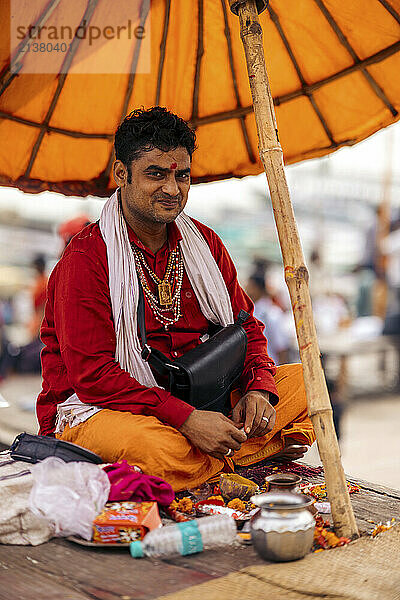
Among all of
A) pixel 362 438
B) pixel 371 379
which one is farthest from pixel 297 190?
pixel 362 438

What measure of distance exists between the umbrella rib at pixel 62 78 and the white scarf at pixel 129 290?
67 centimetres

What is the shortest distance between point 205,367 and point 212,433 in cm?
28

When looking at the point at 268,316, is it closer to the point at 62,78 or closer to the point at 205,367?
the point at 62,78

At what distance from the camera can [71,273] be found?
115 inches

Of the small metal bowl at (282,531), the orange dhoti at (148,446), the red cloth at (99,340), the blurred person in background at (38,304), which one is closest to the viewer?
the small metal bowl at (282,531)

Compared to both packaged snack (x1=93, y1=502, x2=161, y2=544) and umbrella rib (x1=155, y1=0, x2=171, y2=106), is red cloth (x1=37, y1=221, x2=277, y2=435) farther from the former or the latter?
umbrella rib (x1=155, y1=0, x2=171, y2=106)

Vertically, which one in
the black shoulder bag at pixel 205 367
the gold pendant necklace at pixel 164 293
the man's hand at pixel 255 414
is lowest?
the man's hand at pixel 255 414

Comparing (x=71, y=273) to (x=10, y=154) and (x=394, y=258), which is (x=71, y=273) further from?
(x=394, y=258)

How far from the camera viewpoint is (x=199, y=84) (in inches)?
141

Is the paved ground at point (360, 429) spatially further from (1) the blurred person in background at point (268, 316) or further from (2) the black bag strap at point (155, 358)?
(2) the black bag strap at point (155, 358)

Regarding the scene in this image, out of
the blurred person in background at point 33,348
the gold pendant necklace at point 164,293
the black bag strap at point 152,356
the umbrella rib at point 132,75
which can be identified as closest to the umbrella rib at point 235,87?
the umbrella rib at point 132,75

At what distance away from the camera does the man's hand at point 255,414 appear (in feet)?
9.70

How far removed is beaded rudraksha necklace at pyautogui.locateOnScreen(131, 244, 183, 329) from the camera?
10.2 feet

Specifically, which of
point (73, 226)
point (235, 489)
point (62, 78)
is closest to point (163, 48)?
point (62, 78)
